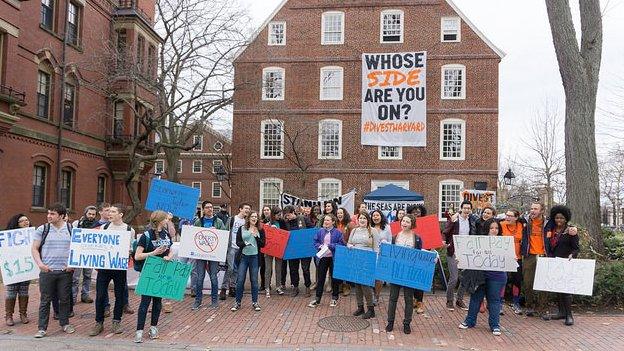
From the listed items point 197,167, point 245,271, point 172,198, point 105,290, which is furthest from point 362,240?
point 197,167

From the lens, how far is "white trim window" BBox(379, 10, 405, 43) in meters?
27.6

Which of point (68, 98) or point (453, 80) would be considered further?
point (453, 80)

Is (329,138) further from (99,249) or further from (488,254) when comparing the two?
(99,249)

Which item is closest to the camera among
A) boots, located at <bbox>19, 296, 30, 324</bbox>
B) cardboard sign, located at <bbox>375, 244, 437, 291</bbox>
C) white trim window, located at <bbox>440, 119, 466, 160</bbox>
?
cardboard sign, located at <bbox>375, 244, 437, 291</bbox>

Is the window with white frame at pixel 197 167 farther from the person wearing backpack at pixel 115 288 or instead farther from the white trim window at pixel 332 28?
the person wearing backpack at pixel 115 288

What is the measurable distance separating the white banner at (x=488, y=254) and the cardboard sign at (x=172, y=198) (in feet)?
17.3

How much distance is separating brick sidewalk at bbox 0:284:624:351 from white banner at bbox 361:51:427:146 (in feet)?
59.0

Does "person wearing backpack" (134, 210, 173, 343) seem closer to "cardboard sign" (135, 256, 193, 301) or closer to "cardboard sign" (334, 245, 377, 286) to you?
"cardboard sign" (135, 256, 193, 301)

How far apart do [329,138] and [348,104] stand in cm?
211

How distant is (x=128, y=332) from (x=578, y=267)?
715 cm

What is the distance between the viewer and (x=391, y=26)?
27734 mm

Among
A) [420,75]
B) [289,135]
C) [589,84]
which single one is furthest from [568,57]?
[289,135]

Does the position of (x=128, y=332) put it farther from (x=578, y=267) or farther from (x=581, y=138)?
(x=581, y=138)

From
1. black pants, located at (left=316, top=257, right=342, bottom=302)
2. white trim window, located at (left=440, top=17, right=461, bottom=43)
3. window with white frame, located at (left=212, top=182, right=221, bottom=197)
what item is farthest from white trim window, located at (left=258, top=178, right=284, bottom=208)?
window with white frame, located at (left=212, top=182, right=221, bottom=197)
